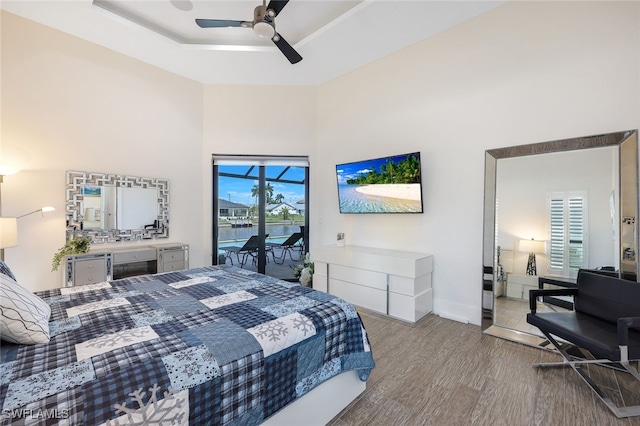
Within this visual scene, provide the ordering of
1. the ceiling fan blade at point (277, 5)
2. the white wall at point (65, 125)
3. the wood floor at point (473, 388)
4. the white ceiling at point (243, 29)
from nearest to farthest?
the wood floor at point (473, 388) < the ceiling fan blade at point (277, 5) < the white ceiling at point (243, 29) < the white wall at point (65, 125)

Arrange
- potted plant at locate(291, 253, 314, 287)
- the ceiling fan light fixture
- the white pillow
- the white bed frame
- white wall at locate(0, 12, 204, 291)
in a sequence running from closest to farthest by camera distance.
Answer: the white pillow
the white bed frame
the ceiling fan light fixture
white wall at locate(0, 12, 204, 291)
potted plant at locate(291, 253, 314, 287)

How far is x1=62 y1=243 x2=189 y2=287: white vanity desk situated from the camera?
324cm

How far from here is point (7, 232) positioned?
2678 millimetres

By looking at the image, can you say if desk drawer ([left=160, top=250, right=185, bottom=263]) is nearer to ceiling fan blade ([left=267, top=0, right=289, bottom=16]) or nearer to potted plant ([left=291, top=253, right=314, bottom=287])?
potted plant ([left=291, top=253, right=314, bottom=287])

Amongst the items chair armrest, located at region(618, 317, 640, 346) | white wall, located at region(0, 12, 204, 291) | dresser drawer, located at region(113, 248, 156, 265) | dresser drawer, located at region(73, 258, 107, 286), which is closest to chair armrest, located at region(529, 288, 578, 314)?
chair armrest, located at region(618, 317, 640, 346)

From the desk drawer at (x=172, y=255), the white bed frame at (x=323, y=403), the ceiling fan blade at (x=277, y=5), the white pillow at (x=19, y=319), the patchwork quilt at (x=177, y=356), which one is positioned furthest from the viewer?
the desk drawer at (x=172, y=255)

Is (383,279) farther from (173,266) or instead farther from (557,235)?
(173,266)

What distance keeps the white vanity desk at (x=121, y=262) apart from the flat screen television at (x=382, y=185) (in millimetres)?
2525

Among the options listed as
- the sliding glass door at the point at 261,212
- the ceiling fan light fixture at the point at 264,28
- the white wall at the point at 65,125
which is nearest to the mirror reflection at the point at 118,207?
the white wall at the point at 65,125

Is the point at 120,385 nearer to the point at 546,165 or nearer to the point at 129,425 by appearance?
the point at 129,425

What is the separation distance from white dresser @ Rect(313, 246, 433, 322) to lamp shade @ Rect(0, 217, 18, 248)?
3.34 meters

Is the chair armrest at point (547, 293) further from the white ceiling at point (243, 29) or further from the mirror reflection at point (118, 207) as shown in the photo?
the mirror reflection at point (118, 207)

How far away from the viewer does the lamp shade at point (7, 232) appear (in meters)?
2.64

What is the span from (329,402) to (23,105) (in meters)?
4.40
